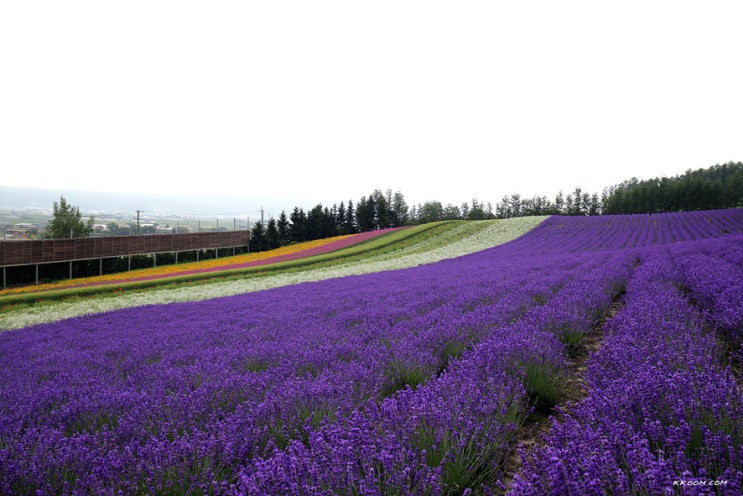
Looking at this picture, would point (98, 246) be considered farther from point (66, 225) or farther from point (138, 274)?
point (66, 225)

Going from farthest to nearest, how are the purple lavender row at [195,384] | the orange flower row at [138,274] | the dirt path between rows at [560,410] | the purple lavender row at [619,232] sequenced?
the purple lavender row at [619,232] < the orange flower row at [138,274] < the dirt path between rows at [560,410] < the purple lavender row at [195,384]

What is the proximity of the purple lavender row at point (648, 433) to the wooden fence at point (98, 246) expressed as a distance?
31.1m

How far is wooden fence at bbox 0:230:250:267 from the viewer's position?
78.6 feet

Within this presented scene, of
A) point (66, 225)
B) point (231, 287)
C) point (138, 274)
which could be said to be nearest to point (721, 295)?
point (231, 287)

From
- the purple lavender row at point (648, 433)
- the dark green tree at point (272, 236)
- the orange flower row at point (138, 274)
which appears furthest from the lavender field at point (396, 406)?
the dark green tree at point (272, 236)

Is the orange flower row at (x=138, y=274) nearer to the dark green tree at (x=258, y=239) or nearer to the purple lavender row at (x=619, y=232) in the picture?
the dark green tree at (x=258, y=239)

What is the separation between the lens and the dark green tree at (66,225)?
131 feet

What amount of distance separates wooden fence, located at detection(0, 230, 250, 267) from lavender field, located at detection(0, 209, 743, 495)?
77.6 ft

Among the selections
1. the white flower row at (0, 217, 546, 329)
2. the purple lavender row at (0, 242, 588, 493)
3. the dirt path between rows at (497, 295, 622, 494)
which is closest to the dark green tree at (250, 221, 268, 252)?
the white flower row at (0, 217, 546, 329)

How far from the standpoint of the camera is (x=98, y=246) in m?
28.5

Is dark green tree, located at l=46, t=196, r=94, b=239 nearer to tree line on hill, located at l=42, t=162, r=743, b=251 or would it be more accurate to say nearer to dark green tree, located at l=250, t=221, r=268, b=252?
tree line on hill, located at l=42, t=162, r=743, b=251

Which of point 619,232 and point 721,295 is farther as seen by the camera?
point 619,232

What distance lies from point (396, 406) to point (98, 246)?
32.9 m

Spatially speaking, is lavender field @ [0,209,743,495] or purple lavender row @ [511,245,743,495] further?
lavender field @ [0,209,743,495]
